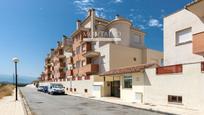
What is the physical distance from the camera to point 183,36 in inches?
794

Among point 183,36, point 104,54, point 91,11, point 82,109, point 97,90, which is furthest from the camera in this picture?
point 91,11

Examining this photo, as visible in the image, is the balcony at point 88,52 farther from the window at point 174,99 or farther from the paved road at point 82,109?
the window at point 174,99

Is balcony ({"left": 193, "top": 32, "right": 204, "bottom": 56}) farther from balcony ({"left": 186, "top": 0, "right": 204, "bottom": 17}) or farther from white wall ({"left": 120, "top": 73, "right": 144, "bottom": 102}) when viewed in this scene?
white wall ({"left": 120, "top": 73, "right": 144, "bottom": 102})

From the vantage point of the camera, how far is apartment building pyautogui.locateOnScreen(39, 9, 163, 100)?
32719mm

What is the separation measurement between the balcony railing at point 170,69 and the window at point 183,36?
3.06 metres

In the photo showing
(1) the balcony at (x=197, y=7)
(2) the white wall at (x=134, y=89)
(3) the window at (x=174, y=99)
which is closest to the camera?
(1) the balcony at (x=197, y=7)

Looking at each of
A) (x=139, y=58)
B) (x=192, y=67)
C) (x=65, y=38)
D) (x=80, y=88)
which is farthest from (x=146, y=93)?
(x=65, y=38)

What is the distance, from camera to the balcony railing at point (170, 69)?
17230mm

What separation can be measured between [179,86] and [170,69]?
5.30ft

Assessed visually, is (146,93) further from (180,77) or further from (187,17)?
(187,17)

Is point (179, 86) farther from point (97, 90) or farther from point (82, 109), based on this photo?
point (97, 90)

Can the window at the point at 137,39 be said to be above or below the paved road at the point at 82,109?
above

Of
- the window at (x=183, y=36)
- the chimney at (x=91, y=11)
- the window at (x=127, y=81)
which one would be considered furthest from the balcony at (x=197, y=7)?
the chimney at (x=91, y=11)

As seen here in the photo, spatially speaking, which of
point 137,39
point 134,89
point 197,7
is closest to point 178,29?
point 197,7
